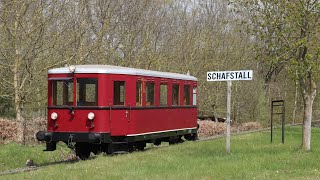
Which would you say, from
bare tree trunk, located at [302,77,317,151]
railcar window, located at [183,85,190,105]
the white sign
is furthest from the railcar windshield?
bare tree trunk, located at [302,77,317,151]

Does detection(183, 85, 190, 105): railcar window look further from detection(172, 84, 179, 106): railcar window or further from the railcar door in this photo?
the railcar door

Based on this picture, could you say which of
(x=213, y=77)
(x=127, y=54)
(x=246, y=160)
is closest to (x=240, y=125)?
(x=127, y=54)

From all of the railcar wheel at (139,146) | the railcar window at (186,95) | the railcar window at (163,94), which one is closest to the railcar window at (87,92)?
the railcar wheel at (139,146)

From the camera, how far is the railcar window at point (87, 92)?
14266 millimetres

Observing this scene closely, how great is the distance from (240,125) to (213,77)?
17949mm

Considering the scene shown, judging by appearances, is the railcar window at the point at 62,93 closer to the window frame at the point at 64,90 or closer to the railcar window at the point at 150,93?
the window frame at the point at 64,90

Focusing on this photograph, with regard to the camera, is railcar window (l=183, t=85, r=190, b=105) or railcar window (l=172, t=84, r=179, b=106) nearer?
railcar window (l=172, t=84, r=179, b=106)

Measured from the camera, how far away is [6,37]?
1848 cm

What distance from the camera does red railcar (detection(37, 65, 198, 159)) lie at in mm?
14148

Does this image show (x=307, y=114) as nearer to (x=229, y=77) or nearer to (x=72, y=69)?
(x=229, y=77)

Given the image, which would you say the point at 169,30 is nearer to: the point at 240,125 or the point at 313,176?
the point at 240,125

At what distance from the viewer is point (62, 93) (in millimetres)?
14734

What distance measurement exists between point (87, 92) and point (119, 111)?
42.4 inches

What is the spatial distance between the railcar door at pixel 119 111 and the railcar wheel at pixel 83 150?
4.67 ft
